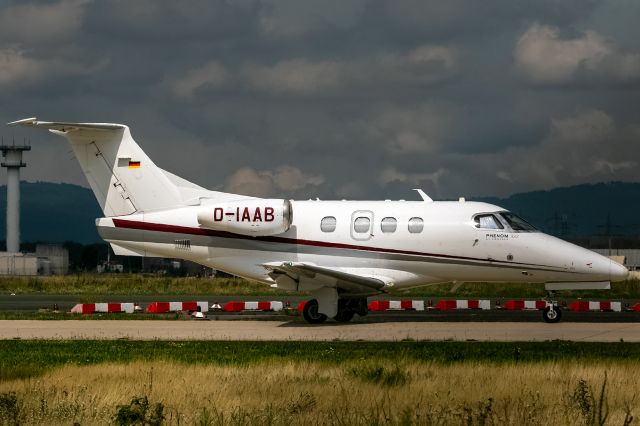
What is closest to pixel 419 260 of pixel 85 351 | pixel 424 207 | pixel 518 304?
pixel 424 207

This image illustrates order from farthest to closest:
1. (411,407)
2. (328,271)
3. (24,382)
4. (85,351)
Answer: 1. (328,271)
2. (85,351)
3. (24,382)
4. (411,407)

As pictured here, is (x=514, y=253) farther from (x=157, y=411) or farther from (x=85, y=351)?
(x=157, y=411)

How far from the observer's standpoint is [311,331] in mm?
27297

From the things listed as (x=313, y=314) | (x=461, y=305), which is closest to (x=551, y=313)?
(x=313, y=314)

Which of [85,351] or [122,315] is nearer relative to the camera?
[85,351]

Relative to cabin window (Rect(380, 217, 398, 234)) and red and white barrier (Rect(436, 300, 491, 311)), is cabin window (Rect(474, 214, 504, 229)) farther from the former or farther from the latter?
red and white barrier (Rect(436, 300, 491, 311))

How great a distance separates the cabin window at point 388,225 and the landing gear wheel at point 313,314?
111 inches

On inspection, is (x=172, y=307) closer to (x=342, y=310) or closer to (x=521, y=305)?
(x=342, y=310)

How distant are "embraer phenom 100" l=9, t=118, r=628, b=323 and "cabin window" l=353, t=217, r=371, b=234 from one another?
0.03m

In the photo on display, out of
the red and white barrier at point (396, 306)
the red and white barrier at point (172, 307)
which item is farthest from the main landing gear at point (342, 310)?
the red and white barrier at point (172, 307)

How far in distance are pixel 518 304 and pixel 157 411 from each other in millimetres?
25931

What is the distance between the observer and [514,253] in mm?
29781

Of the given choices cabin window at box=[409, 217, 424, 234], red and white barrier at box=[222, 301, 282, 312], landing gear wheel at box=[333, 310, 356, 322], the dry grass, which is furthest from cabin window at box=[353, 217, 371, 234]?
the dry grass

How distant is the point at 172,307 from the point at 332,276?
905cm
